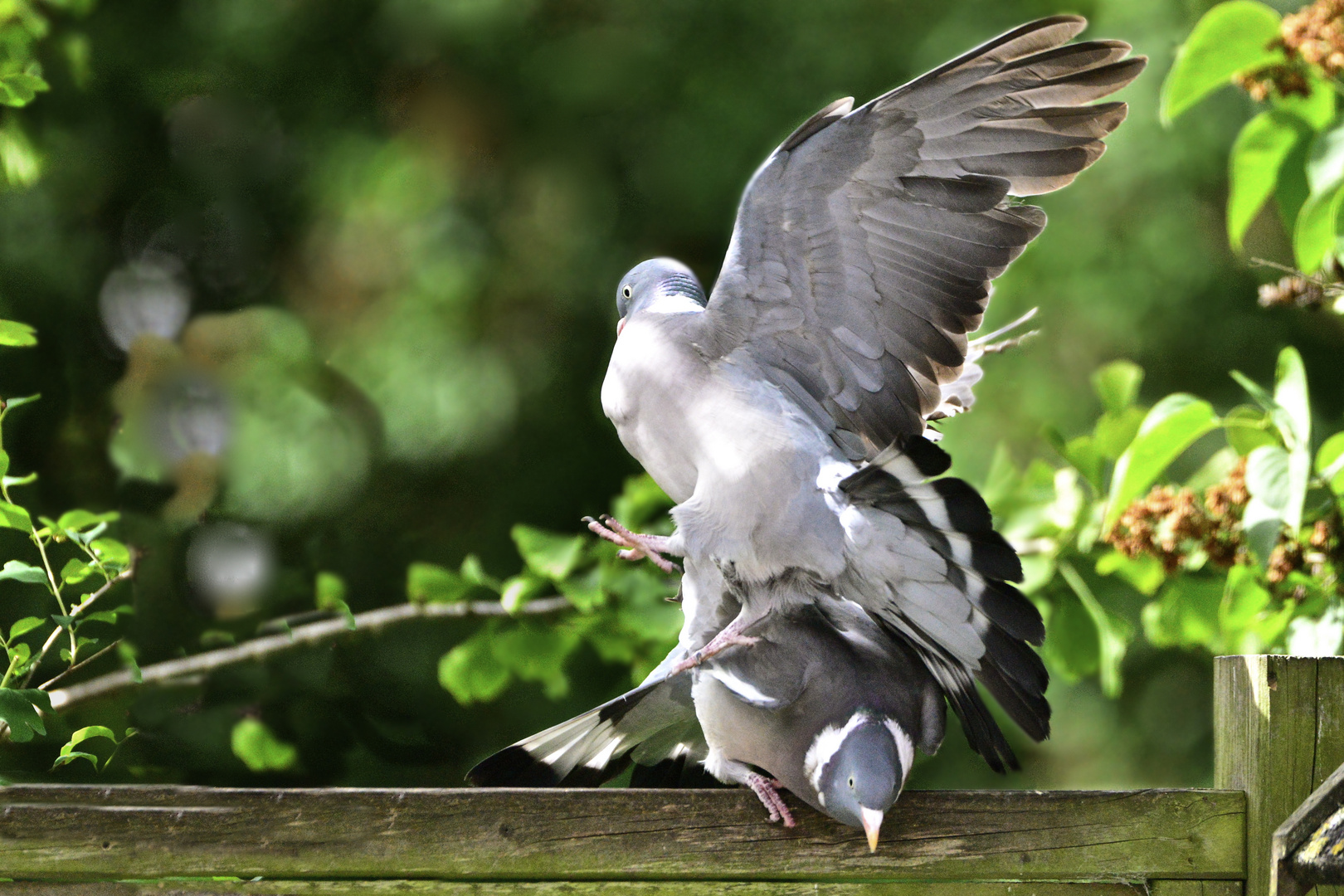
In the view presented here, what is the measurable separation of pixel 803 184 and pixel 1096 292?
4.58 ft

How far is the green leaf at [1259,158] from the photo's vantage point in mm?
1140

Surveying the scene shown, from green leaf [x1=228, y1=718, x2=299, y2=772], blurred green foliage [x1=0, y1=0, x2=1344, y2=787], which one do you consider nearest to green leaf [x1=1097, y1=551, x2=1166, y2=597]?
blurred green foliage [x1=0, y1=0, x2=1344, y2=787]

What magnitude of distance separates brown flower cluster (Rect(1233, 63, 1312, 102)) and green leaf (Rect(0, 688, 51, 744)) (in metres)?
1.15

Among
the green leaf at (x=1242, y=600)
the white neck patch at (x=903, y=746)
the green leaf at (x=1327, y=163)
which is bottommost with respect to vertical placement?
the green leaf at (x=1242, y=600)

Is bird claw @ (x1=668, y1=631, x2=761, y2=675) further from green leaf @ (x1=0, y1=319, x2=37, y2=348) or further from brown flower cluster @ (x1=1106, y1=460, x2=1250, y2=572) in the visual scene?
brown flower cluster @ (x1=1106, y1=460, x2=1250, y2=572)

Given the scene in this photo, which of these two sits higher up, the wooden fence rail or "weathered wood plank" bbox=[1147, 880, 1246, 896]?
the wooden fence rail

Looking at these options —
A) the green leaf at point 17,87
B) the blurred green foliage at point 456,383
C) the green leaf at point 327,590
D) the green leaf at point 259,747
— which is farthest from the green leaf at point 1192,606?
the green leaf at point 17,87

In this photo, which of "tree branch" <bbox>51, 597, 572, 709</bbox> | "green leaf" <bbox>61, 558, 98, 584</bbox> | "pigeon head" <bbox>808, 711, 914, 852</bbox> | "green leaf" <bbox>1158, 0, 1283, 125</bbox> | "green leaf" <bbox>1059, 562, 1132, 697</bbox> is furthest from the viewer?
"tree branch" <bbox>51, 597, 572, 709</bbox>

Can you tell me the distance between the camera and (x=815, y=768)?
65cm

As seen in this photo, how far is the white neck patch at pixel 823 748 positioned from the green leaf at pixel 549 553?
24.8 inches

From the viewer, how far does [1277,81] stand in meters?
1.10

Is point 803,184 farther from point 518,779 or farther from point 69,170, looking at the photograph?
point 69,170

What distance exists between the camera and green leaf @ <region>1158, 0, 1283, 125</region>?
106 cm

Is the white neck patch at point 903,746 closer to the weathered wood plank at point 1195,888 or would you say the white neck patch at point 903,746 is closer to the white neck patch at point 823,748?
the white neck patch at point 823,748
